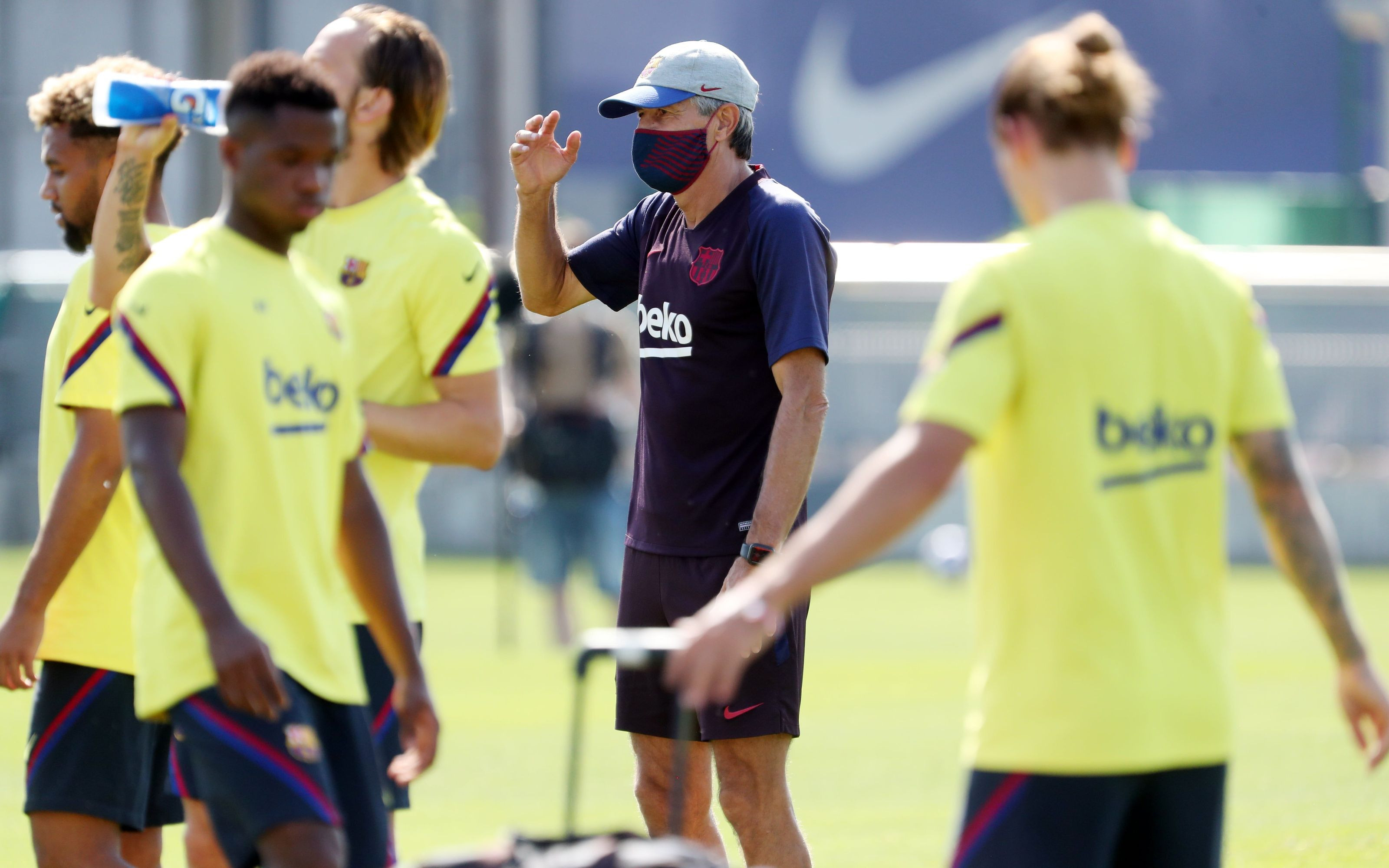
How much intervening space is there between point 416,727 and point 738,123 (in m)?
2.24

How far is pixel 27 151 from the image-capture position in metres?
26.5

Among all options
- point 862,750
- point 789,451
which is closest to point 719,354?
point 789,451

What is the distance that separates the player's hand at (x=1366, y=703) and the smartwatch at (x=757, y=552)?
1.66 metres

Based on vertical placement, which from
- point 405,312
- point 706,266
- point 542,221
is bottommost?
point 405,312

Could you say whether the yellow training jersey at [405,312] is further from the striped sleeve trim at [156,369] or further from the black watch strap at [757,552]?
the striped sleeve trim at [156,369]

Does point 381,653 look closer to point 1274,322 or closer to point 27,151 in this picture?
point 1274,322

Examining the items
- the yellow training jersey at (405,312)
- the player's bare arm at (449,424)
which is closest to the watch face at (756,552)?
the player's bare arm at (449,424)

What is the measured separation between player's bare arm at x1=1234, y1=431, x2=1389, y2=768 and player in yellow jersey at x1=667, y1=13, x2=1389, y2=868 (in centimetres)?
14

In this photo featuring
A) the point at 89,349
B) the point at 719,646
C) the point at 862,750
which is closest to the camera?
the point at 719,646

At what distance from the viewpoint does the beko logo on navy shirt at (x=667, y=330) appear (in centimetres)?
520

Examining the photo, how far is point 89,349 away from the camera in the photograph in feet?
14.5

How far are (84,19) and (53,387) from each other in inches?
938

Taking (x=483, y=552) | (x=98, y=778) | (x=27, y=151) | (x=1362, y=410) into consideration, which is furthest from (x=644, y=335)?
(x=27, y=151)

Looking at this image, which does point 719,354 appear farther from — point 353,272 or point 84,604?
point 84,604
